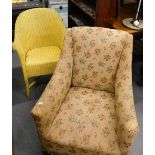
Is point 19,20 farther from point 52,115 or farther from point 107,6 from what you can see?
point 52,115

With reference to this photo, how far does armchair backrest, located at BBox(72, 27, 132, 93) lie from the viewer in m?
1.79

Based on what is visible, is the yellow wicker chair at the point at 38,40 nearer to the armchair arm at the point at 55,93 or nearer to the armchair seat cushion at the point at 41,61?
the armchair seat cushion at the point at 41,61

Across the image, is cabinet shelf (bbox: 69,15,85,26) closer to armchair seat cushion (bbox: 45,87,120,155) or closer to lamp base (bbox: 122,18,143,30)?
lamp base (bbox: 122,18,143,30)

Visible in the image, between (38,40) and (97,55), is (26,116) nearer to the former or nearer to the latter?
(38,40)

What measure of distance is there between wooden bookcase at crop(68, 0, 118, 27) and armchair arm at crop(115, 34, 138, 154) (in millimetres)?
582

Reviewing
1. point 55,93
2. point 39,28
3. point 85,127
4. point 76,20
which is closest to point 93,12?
point 76,20

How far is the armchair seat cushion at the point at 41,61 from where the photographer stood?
87.7 inches

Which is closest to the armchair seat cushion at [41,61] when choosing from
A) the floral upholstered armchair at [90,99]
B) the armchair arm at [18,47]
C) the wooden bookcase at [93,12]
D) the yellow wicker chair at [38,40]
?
the yellow wicker chair at [38,40]

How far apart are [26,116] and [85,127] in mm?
790

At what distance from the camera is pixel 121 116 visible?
1506 mm

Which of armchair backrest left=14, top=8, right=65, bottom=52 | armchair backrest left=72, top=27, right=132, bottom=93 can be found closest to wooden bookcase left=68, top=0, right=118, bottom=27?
armchair backrest left=14, top=8, right=65, bottom=52

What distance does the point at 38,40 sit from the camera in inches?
95.8
